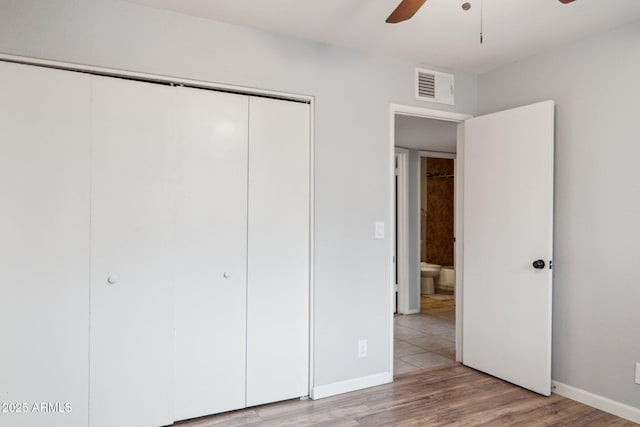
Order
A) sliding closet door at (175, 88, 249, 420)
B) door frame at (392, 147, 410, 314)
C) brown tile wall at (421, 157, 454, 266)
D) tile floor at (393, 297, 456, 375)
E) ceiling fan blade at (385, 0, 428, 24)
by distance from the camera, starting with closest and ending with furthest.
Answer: ceiling fan blade at (385, 0, 428, 24) → sliding closet door at (175, 88, 249, 420) → tile floor at (393, 297, 456, 375) → door frame at (392, 147, 410, 314) → brown tile wall at (421, 157, 454, 266)

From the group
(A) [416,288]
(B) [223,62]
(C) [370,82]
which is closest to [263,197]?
(B) [223,62]

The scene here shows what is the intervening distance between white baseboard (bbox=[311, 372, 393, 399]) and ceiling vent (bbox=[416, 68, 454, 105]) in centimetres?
222

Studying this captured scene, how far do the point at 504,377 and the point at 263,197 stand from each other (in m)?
2.32

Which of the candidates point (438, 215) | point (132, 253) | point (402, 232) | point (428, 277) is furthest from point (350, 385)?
point (438, 215)

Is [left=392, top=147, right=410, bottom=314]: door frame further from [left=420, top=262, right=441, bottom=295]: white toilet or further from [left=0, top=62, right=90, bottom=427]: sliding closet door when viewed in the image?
[left=0, top=62, right=90, bottom=427]: sliding closet door

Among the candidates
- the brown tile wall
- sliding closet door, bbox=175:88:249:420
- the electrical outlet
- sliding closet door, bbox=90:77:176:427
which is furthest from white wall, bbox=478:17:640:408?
the brown tile wall

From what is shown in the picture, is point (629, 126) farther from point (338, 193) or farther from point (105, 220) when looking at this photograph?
point (105, 220)

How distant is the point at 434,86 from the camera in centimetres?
349

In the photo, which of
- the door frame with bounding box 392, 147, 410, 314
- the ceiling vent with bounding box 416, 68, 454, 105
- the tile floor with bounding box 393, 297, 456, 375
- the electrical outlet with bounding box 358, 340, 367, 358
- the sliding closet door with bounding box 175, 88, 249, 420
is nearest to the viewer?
the sliding closet door with bounding box 175, 88, 249, 420

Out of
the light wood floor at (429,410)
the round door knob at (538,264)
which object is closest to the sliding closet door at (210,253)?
the light wood floor at (429,410)

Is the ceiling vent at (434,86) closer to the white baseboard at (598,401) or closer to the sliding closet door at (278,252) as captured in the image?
the sliding closet door at (278,252)

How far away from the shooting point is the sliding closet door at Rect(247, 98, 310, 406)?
2801 mm

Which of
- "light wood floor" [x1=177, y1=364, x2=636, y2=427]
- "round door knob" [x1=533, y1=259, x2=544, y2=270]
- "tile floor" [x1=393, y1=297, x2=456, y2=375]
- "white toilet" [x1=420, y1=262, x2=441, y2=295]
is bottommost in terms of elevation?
"tile floor" [x1=393, y1=297, x2=456, y2=375]

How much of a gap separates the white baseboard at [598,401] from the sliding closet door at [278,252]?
183cm
